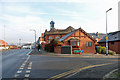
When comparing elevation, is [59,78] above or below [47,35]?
below

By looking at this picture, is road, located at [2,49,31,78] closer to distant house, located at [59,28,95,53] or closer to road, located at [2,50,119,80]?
road, located at [2,50,119,80]

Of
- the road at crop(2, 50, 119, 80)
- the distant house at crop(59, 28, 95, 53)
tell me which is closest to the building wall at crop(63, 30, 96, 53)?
the distant house at crop(59, 28, 95, 53)

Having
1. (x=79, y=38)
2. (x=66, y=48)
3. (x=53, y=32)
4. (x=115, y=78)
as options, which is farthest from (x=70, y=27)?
(x=115, y=78)

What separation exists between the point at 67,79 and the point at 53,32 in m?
57.1

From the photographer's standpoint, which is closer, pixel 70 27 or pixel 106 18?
pixel 106 18

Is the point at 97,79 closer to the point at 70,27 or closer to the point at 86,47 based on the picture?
the point at 86,47

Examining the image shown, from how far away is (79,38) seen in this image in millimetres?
34812

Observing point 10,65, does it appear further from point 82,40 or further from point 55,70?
point 82,40

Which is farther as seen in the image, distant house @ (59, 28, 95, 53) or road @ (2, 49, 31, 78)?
distant house @ (59, 28, 95, 53)

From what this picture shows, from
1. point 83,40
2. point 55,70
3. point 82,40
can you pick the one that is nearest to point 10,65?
point 55,70

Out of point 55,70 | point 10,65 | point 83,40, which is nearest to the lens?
point 55,70

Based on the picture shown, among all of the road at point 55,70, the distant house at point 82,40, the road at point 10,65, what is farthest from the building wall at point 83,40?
the road at point 55,70

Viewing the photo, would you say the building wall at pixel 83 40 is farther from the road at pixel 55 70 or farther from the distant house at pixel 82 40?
the road at pixel 55 70

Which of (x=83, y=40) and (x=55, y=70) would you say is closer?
(x=55, y=70)
